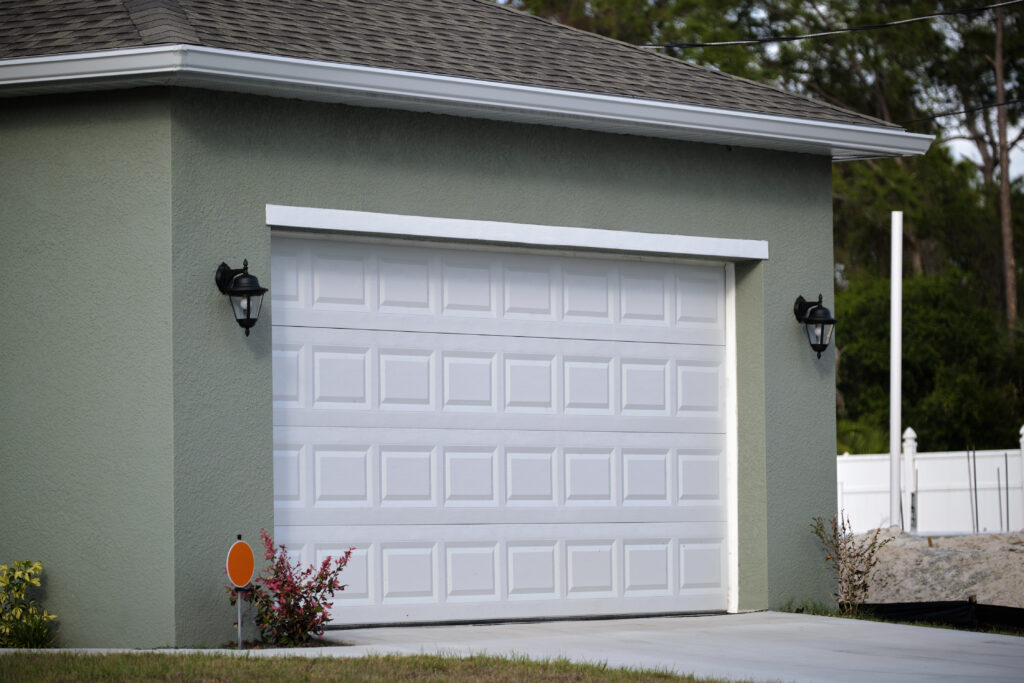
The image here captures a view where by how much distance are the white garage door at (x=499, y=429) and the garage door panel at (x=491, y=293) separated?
0.01 m

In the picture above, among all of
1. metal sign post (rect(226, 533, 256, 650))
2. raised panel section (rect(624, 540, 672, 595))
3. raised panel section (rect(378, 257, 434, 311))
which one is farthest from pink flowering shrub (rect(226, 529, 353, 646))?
raised panel section (rect(624, 540, 672, 595))

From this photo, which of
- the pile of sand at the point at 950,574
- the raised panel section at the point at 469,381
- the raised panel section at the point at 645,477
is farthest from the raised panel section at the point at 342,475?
the pile of sand at the point at 950,574

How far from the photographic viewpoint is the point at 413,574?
31.7 feet

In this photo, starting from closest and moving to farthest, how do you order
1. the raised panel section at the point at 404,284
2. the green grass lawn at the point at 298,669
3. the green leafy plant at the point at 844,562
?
the green grass lawn at the point at 298,669, the raised panel section at the point at 404,284, the green leafy plant at the point at 844,562

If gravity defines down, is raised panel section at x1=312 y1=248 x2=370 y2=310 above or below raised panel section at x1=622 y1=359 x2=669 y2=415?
above

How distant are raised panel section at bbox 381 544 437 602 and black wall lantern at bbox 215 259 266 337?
6.28 feet

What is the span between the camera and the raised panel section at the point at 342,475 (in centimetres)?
939

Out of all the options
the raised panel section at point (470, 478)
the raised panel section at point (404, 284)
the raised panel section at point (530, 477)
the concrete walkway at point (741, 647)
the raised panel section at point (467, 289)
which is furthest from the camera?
the raised panel section at point (530, 477)

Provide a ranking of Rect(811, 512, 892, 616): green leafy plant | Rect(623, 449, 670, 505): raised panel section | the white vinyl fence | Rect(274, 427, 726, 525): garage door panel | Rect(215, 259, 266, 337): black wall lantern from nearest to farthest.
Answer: Rect(215, 259, 266, 337): black wall lantern
Rect(274, 427, 726, 525): garage door panel
Rect(623, 449, 670, 505): raised panel section
Rect(811, 512, 892, 616): green leafy plant
the white vinyl fence

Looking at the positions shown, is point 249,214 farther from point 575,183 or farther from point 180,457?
point 575,183

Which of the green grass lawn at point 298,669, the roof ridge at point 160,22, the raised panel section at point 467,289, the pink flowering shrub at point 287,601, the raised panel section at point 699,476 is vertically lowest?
the green grass lawn at point 298,669

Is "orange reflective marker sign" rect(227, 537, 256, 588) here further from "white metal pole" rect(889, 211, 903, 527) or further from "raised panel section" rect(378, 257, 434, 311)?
"white metal pole" rect(889, 211, 903, 527)

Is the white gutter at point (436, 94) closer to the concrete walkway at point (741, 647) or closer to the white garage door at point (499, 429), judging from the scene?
the white garage door at point (499, 429)

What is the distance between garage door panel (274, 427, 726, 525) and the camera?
9375 mm
